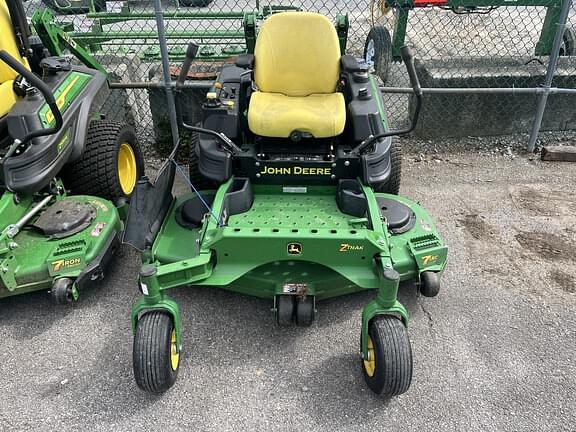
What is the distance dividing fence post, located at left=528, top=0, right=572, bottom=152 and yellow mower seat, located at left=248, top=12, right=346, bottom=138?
6.10 ft

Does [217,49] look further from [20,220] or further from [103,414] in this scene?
[103,414]

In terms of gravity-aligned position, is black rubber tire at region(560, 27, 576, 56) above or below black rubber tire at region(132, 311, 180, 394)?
above

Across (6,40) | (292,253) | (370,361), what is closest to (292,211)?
(292,253)

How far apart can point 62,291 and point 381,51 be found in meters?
3.90

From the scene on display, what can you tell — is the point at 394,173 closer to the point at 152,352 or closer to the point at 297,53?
the point at 297,53

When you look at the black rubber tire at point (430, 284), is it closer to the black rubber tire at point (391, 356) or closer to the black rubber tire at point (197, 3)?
the black rubber tire at point (391, 356)

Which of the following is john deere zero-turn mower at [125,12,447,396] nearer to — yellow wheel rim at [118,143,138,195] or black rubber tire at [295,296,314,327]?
black rubber tire at [295,296,314,327]

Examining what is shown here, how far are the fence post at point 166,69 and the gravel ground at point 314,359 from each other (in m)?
1.30

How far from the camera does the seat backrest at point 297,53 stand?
3.20 m

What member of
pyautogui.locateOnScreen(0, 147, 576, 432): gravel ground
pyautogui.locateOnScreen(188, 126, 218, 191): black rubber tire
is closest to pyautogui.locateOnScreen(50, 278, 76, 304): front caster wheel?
pyautogui.locateOnScreen(0, 147, 576, 432): gravel ground

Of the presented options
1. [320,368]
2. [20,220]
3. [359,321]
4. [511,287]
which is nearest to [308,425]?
[320,368]

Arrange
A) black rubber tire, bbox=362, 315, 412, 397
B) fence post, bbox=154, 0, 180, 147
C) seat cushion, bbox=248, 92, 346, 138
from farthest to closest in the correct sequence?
fence post, bbox=154, 0, 180, 147 < seat cushion, bbox=248, 92, 346, 138 < black rubber tire, bbox=362, 315, 412, 397

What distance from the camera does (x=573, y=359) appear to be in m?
2.43

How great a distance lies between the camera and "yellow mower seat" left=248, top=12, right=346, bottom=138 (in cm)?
317
